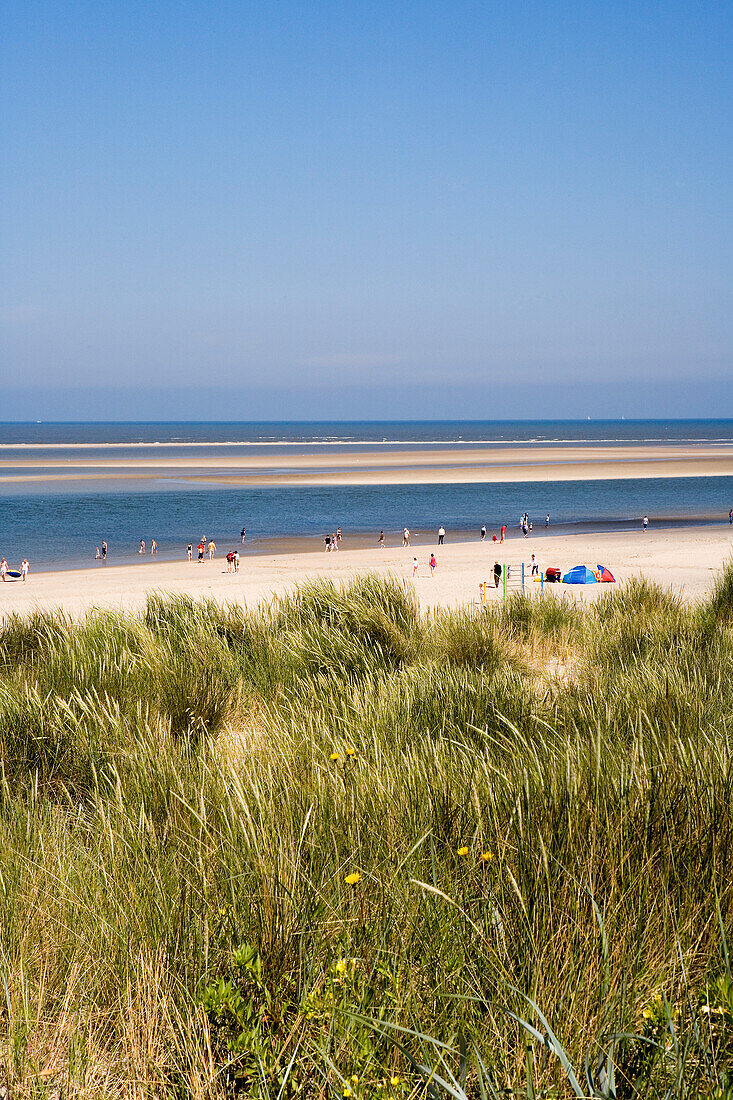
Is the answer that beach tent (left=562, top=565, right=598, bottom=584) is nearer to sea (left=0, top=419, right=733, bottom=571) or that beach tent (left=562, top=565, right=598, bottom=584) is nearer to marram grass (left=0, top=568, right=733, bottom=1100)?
sea (left=0, top=419, right=733, bottom=571)

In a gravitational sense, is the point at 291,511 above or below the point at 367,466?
below

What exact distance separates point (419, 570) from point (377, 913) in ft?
87.3

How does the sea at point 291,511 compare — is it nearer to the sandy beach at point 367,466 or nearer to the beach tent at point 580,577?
the sandy beach at point 367,466

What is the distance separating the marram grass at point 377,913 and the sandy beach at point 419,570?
14.7 m

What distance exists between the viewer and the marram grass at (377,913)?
2.26 m

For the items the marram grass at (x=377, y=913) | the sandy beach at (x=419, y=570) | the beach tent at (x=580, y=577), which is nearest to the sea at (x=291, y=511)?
the sandy beach at (x=419, y=570)

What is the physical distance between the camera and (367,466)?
93562 mm

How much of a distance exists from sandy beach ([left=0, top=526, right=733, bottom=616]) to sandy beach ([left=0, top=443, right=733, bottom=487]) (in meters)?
36.2

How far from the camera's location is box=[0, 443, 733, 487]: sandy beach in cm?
7631

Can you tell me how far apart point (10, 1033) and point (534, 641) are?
7.65 meters

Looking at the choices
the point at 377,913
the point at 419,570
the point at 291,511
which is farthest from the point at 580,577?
the point at 291,511

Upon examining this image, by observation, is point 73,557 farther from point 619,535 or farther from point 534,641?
point 534,641

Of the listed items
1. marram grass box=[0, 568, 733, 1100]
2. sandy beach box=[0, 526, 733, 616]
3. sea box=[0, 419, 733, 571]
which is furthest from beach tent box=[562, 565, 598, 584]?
marram grass box=[0, 568, 733, 1100]

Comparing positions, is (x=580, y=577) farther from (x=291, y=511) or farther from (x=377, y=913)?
(x=291, y=511)
